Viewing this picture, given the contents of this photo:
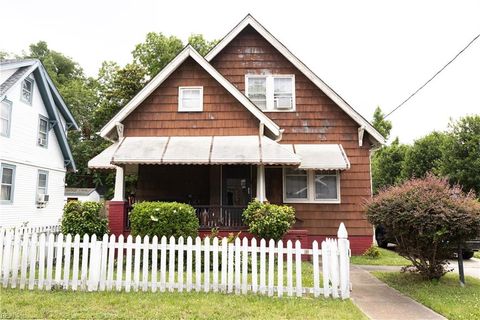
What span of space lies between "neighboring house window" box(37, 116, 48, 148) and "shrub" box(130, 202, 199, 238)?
38.6 feet

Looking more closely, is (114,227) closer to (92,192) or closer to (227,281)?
(227,281)

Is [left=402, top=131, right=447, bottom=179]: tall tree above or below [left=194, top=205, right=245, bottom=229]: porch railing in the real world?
above

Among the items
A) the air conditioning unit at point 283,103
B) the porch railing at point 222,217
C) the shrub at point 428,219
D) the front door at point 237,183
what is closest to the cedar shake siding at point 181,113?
the front door at point 237,183

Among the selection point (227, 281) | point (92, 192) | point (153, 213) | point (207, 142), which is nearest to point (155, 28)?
point (92, 192)

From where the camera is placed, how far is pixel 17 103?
53.5 ft

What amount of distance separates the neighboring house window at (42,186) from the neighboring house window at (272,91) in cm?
1198

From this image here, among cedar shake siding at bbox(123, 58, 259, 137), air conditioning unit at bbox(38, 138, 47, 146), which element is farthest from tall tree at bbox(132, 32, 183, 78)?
cedar shake siding at bbox(123, 58, 259, 137)

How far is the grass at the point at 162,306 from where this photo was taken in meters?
5.35

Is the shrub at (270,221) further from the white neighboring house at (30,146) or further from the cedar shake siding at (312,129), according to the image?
the white neighboring house at (30,146)

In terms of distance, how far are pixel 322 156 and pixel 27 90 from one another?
14280mm

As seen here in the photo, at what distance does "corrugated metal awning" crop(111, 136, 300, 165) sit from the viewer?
10.5 metres

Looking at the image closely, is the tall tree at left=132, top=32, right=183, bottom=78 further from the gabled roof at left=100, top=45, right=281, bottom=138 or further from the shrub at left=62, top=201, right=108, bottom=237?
the shrub at left=62, top=201, right=108, bottom=237

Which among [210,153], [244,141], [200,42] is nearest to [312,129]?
[244,141]

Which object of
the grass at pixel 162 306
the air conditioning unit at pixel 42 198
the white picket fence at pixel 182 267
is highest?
the air conditioning unit at pixel 42 198
